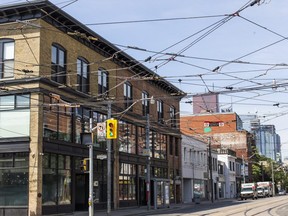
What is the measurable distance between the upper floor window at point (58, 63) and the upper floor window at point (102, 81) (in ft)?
16.3

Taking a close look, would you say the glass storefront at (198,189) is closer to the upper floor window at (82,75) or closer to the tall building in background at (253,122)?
the tall building in background at (253,122)

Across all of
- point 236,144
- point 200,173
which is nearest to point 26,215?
point 200,173

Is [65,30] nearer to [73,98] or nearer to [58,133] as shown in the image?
[73,98]

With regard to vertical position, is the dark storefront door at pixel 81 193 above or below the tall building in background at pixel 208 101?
below

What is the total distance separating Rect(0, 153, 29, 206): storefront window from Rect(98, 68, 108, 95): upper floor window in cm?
977

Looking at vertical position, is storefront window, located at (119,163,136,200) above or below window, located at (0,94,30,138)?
below

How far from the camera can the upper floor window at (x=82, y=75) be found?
108 ft

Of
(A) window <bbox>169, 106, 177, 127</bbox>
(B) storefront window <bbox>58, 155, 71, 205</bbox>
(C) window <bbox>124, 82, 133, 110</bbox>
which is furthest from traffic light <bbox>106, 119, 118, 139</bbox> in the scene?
(A) window <bbox>169, 106, 177, 127</bbox>

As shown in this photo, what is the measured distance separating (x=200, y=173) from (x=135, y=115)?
24.0 metres

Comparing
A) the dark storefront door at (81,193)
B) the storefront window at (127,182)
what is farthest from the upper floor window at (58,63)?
the storefront window at (127,182)

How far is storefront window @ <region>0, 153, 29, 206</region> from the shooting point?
90.4 ft

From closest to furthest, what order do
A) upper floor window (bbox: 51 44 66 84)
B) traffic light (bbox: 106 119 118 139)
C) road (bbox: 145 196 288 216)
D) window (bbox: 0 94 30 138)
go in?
traffic light (bbox: 106 119 118 139) < window (bbox: 0 94 30 138) < upper floor window (bbox: 51 44 66 84) < road (bbox: 145 196 288 216)

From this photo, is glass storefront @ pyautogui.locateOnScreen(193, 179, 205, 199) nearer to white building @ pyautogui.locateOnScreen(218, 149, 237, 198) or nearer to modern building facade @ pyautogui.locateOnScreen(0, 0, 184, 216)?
white building @ pyautogui.locateOnScreen(218, 149, 237, 198)

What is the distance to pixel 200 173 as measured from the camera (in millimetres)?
62688
